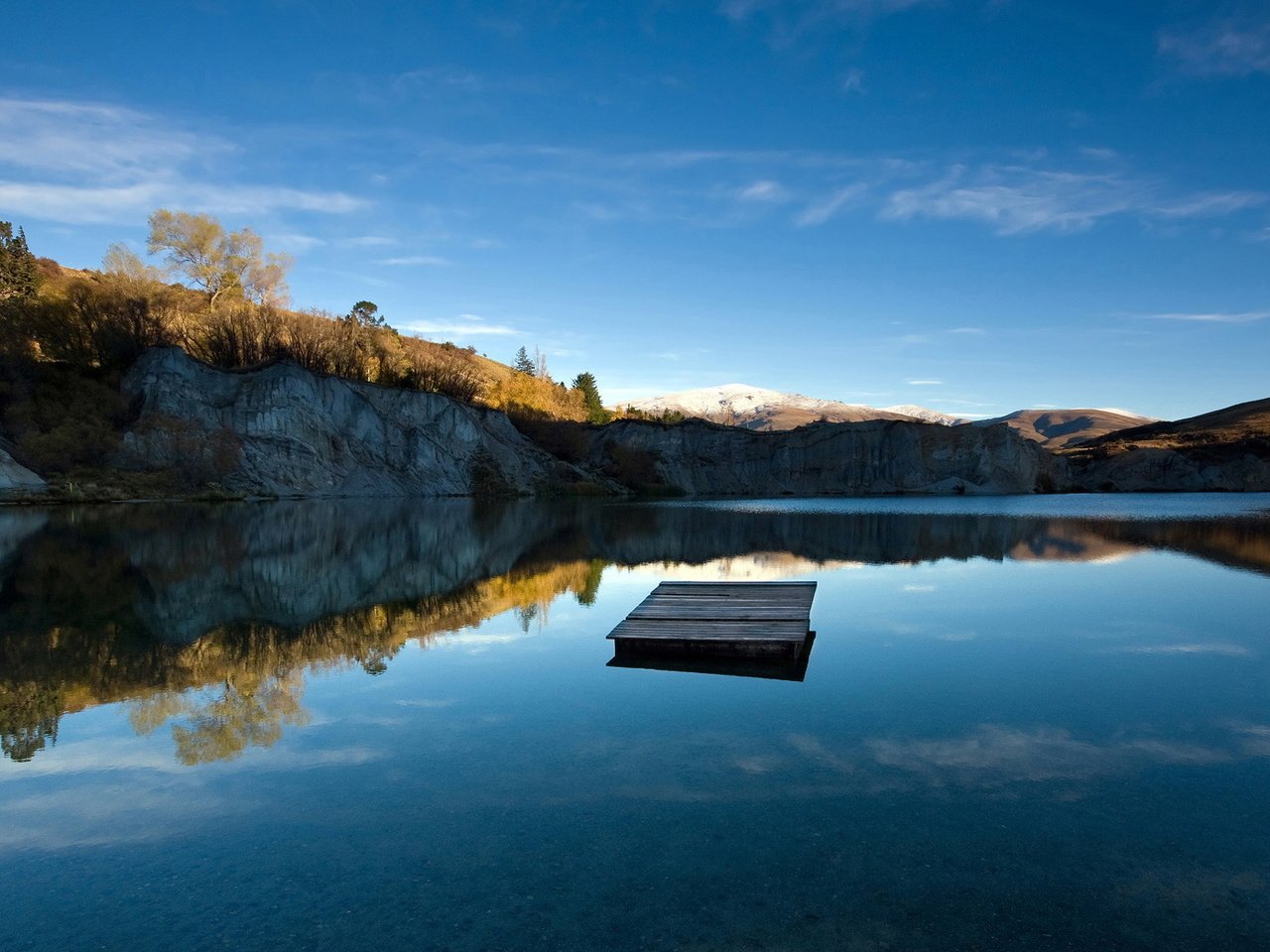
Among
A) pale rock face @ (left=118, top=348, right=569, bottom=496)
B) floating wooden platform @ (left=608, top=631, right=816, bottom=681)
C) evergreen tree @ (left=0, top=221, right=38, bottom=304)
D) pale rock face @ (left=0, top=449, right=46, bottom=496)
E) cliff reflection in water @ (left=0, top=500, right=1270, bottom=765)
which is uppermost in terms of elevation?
evergreen tree @ (left=0, top=221, right=38, bottom=304)

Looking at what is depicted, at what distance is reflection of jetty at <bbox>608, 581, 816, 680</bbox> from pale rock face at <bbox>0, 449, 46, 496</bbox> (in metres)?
41.0

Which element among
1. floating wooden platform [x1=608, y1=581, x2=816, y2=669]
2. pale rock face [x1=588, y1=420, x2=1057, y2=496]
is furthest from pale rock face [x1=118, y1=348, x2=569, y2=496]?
floating wooden platform [x1=608, y1=581, x2=816, y2=669]

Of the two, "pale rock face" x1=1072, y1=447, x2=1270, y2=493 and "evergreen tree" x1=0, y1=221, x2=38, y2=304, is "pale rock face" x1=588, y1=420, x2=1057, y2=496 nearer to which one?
"pale rock face" x1=1072, y1=447, x2=1270, y2=493

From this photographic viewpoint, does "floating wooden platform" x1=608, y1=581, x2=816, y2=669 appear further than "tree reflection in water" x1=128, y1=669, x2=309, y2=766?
Yes

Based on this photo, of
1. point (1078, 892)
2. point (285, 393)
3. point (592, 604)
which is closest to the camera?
point (1078, 892)

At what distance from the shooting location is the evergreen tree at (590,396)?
123m

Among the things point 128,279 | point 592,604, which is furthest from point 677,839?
point 128,279

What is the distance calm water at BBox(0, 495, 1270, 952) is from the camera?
14.3ft

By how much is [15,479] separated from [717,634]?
44190 mm

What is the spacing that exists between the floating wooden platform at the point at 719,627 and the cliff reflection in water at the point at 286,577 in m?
2.95

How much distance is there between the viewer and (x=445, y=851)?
5.09 metres

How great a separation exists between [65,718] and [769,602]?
9668 millimetres

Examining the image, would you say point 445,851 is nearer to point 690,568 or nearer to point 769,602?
point 769,602

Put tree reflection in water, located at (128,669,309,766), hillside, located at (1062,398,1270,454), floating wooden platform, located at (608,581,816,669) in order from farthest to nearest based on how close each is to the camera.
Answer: hillside, located at (1062,398,1270,454)
floating wooden platform, located at (608,581,816,669)
tree reflection in water, located at (128,669,309,766)
